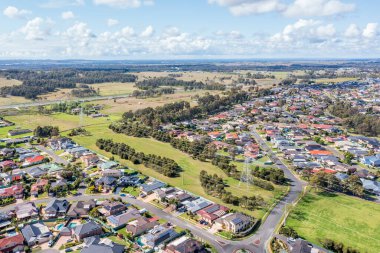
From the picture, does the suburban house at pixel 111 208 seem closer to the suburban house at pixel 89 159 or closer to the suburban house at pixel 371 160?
the suburban house at pixel 89 159

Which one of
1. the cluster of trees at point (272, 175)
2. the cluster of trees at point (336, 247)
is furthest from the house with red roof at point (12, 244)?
the cluster of trees at point (272, 175)

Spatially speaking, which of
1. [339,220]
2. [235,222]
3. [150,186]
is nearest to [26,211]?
[150,186]

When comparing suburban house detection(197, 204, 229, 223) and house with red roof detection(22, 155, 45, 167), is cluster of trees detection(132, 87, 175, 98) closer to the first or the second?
house with red roof detection(22, 155, 45, 167)

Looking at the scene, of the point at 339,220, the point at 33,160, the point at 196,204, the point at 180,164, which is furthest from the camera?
the point at 33,160

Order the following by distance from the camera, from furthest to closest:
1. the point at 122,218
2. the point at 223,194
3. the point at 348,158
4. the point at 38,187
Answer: the point at 348,158 < the point at 38,187 < the point at 223,194 < the point at 122,218

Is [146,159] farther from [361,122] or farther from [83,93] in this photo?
[83,93]
